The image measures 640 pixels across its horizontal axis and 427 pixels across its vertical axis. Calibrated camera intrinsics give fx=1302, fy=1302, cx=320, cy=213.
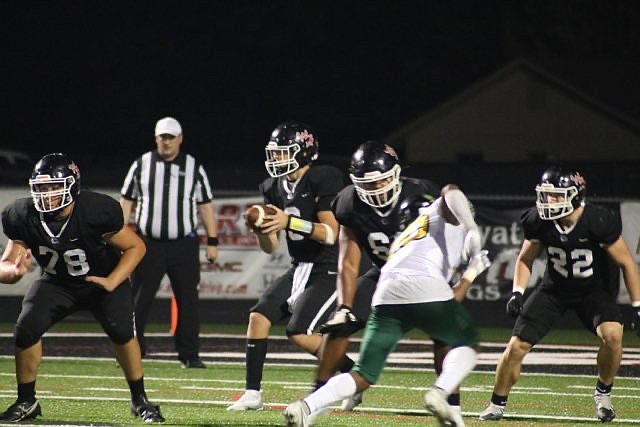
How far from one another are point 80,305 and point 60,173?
0.76 m

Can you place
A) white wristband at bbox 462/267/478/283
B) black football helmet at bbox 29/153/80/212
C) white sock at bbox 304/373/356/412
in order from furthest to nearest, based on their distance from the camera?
black football helmet at bbox 29/153/80/212
white wristband at bbox 462/267/478/283
white sock at bbox 304/373/356/412

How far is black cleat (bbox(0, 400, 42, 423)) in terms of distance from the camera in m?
6.71

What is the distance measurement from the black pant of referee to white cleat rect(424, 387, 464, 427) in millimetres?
4389

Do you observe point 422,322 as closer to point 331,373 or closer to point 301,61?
point 331,373

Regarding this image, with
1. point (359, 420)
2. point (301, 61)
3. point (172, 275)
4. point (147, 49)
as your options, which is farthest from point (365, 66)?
point (359, 420)

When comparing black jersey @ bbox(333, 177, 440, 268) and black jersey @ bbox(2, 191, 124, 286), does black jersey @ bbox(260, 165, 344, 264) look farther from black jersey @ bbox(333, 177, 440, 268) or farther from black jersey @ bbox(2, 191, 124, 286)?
black jersey @ bbox(2, 191, 124, 286)

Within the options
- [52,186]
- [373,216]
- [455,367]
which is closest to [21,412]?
[52,186]

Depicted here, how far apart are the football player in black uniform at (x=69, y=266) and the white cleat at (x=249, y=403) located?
26.8 inches

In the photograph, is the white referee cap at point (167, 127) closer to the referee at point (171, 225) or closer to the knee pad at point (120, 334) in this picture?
the referee at point (171, 225)

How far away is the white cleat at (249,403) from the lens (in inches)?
Answer: 288

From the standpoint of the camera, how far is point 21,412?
6742 millimetres

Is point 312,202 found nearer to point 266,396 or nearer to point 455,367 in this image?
point 266,396

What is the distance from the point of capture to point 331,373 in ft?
23.4

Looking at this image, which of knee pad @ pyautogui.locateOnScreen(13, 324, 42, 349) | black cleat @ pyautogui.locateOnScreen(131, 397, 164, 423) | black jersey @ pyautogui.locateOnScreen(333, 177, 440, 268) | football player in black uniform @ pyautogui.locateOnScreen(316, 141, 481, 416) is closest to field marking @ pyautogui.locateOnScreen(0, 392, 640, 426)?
football player in black uniform @ pyautogui.locateOnScreen(316, 141, 481, 416)
